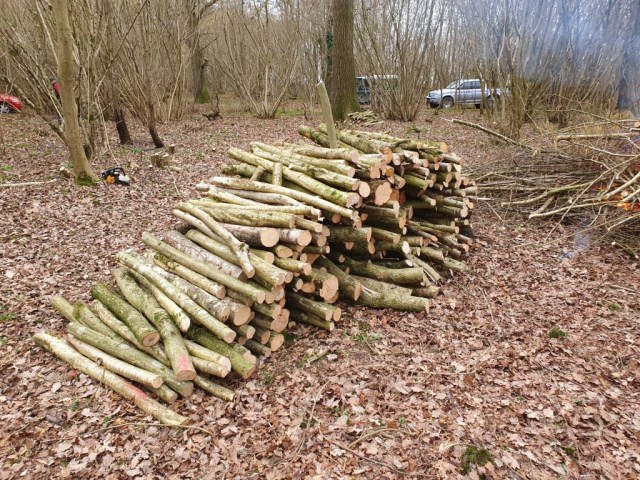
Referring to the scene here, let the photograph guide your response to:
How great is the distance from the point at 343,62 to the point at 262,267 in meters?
10.4

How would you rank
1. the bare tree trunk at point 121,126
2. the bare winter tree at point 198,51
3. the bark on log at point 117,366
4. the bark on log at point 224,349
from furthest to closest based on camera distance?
the bare winter tree at point 198,51 → the bare tree trunk at point 121,126 → the bark on log at point 224,349 → the bark on log at point 117,366

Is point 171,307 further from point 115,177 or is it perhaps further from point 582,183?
point 582,183

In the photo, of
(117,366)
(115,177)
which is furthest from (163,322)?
(115,177)

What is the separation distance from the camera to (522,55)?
11.4 m

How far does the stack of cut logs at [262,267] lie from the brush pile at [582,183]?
2.07 meters

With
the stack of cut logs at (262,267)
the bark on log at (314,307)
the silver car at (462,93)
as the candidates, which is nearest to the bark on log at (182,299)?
the stack of cut logs at (262,267)

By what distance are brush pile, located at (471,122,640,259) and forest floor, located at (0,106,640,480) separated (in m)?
0.57

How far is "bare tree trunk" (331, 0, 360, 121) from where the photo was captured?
12562 mm

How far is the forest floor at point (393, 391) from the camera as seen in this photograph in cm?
316

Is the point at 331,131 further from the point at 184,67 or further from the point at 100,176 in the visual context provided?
the point at 184,67

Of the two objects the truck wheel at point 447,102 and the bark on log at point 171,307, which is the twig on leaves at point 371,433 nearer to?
the bark on log at point 171,307

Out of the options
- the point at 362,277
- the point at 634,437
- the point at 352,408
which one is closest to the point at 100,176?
the point at 362,277

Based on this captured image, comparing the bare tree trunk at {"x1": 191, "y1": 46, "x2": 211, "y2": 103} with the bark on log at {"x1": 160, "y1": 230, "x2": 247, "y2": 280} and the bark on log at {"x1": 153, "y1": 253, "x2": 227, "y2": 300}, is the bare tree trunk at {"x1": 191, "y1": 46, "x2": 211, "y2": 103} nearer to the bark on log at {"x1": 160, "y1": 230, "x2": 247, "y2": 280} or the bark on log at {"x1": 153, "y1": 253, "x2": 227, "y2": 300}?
the bark on log at {"x1": 160, "y1": 230, "x2": 247, "y2": 280}

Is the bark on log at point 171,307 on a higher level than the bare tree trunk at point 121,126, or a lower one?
lower
